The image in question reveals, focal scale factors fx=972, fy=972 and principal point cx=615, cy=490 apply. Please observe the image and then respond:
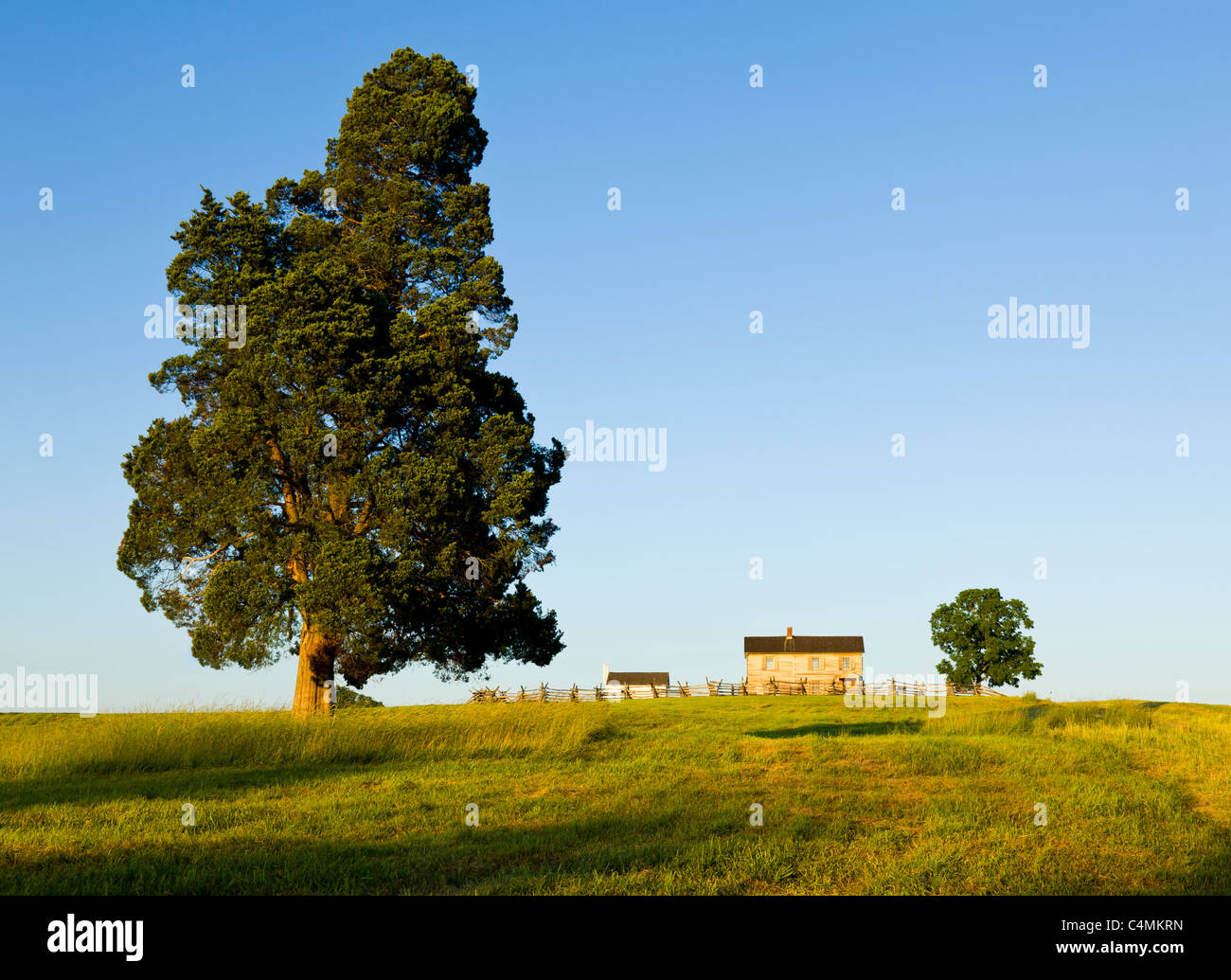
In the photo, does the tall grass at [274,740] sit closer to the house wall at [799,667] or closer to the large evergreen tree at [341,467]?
the large evergreen tree at [341,467]

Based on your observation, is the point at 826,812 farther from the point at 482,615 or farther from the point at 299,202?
the point at 299,202

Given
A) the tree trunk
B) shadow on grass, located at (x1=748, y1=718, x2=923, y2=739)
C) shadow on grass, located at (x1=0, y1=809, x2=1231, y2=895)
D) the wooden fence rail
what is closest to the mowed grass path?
shadow on grass, located at (x1=0, y1=809, x2=1231, y2=895)

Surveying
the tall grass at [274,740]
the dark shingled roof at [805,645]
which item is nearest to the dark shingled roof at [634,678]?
the dark shingled roof at [805,645]

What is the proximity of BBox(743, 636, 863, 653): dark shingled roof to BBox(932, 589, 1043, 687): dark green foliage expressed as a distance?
406 inches

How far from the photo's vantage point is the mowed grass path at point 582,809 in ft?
27.7

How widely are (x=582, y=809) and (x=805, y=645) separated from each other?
Answer: 7733 cm

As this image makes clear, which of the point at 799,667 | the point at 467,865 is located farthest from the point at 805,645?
the point at 467,865

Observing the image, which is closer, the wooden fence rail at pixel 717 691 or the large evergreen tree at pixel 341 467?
the large evergreen tree at pixel 341 467

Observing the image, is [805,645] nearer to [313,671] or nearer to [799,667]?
[799,667]

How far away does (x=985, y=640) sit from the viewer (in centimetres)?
7531

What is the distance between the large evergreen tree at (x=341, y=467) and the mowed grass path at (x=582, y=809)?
3359mm

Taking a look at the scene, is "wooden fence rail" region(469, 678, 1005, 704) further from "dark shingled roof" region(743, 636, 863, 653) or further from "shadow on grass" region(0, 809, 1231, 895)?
"shadow on grass" region(0, 809, 1231, 895)

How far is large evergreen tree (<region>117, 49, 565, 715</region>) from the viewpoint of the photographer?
23.9 metres

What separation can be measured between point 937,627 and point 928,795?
6860 cm
